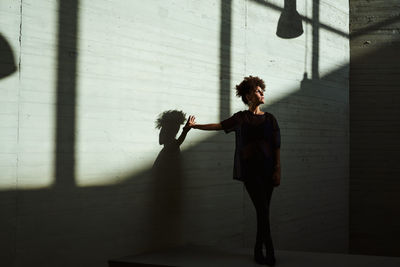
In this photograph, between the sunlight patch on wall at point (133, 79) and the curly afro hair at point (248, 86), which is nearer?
the sunlight patch on wall at point (133, 79)

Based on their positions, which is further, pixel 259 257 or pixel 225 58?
pixel 225 58

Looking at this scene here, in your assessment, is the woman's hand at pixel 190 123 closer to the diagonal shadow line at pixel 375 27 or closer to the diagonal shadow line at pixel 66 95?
the diagonal shadow line at pixel 66 95

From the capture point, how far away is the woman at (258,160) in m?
3.84

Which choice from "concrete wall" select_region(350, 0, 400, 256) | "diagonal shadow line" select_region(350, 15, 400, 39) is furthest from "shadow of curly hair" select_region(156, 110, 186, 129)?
"diagonal shadow line" select_region(350, 15, 400, 39)

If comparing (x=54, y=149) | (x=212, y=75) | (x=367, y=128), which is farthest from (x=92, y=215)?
(x=367, y=128)

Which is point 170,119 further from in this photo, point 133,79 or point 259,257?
point 259,257

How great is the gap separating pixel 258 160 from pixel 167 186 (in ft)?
3.11

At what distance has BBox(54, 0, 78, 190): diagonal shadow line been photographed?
11.9ft

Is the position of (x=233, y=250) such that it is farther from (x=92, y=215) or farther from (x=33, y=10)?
(x=33, y=10)

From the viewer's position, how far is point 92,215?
385 cm

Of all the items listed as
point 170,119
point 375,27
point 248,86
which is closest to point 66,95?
point 170,119

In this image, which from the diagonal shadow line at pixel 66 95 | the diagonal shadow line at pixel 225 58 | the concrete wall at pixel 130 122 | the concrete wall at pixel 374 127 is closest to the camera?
the concrete wall at pixel 130 122

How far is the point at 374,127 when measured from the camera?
711 cm

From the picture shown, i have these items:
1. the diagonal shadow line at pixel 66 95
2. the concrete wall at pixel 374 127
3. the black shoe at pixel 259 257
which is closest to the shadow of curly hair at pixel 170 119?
the diagonal shadow line at pixel 66 95
